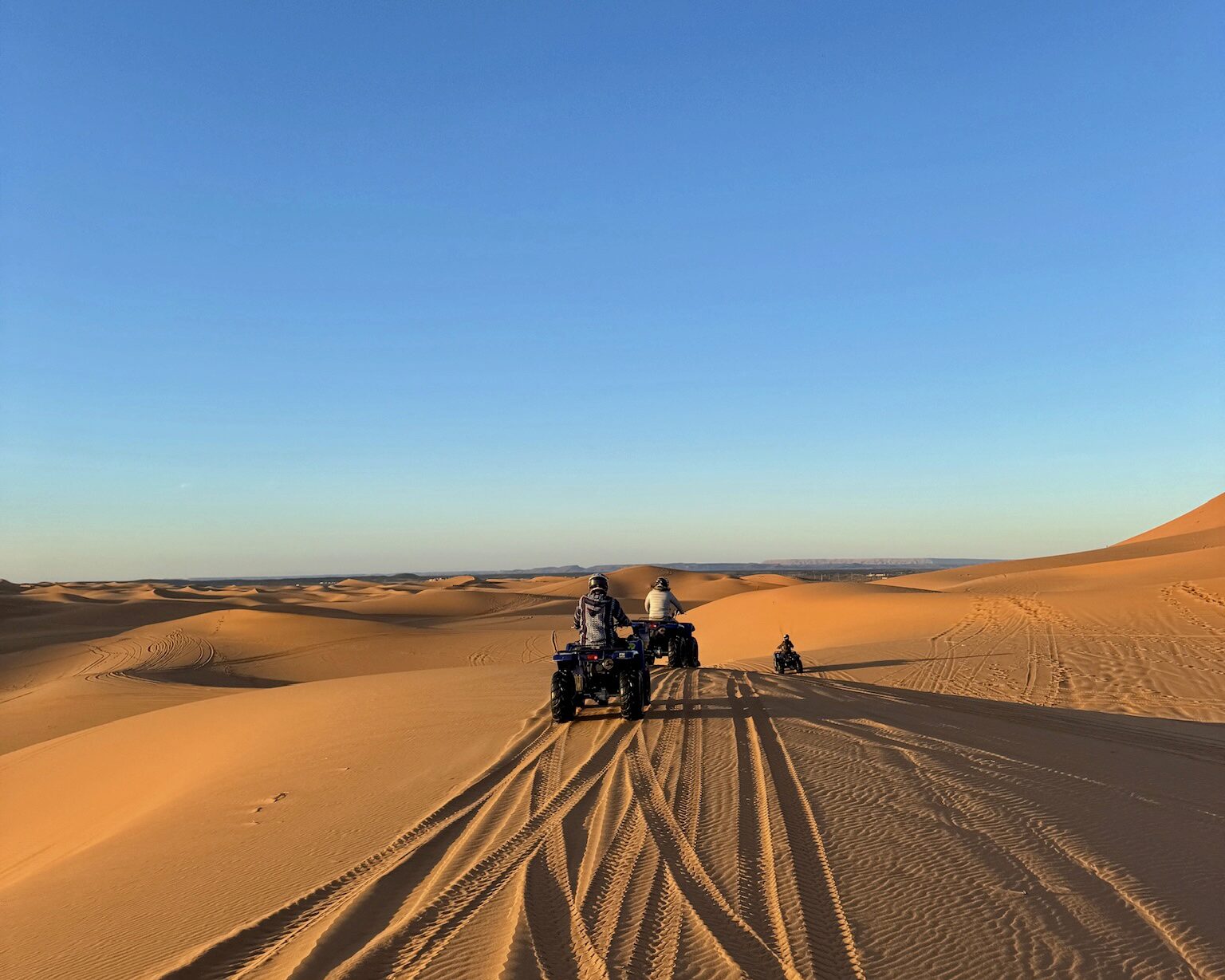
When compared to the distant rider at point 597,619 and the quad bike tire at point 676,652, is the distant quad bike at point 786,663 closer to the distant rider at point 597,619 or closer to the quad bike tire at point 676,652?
the quad bike tire at point 676,652

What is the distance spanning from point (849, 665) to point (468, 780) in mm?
14388

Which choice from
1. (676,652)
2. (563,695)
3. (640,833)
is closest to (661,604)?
(676,652)

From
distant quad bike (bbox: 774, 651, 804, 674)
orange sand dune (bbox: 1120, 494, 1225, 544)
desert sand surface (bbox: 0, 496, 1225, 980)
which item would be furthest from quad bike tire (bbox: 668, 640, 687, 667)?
orange sand dune (bbox: 1120, 494, 1225, 544)

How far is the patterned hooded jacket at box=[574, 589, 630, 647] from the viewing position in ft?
33.1

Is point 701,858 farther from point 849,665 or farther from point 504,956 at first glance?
point 849,665

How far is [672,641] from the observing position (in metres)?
15.8

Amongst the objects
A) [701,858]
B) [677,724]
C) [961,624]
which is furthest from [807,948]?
[961,624]

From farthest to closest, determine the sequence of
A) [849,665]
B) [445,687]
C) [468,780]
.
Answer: [849,665] → [445,687] → [468,780]

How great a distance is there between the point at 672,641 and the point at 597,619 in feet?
19.7

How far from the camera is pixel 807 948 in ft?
13.4

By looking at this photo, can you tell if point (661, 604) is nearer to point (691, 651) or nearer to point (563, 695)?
point (691, 651)

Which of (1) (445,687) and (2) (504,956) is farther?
(1) (445,687)

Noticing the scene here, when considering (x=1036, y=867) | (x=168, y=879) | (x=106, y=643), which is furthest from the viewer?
(x=106, y=643)

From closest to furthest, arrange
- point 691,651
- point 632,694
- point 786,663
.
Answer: point 632,694 < point 691,651 < point 786,663
